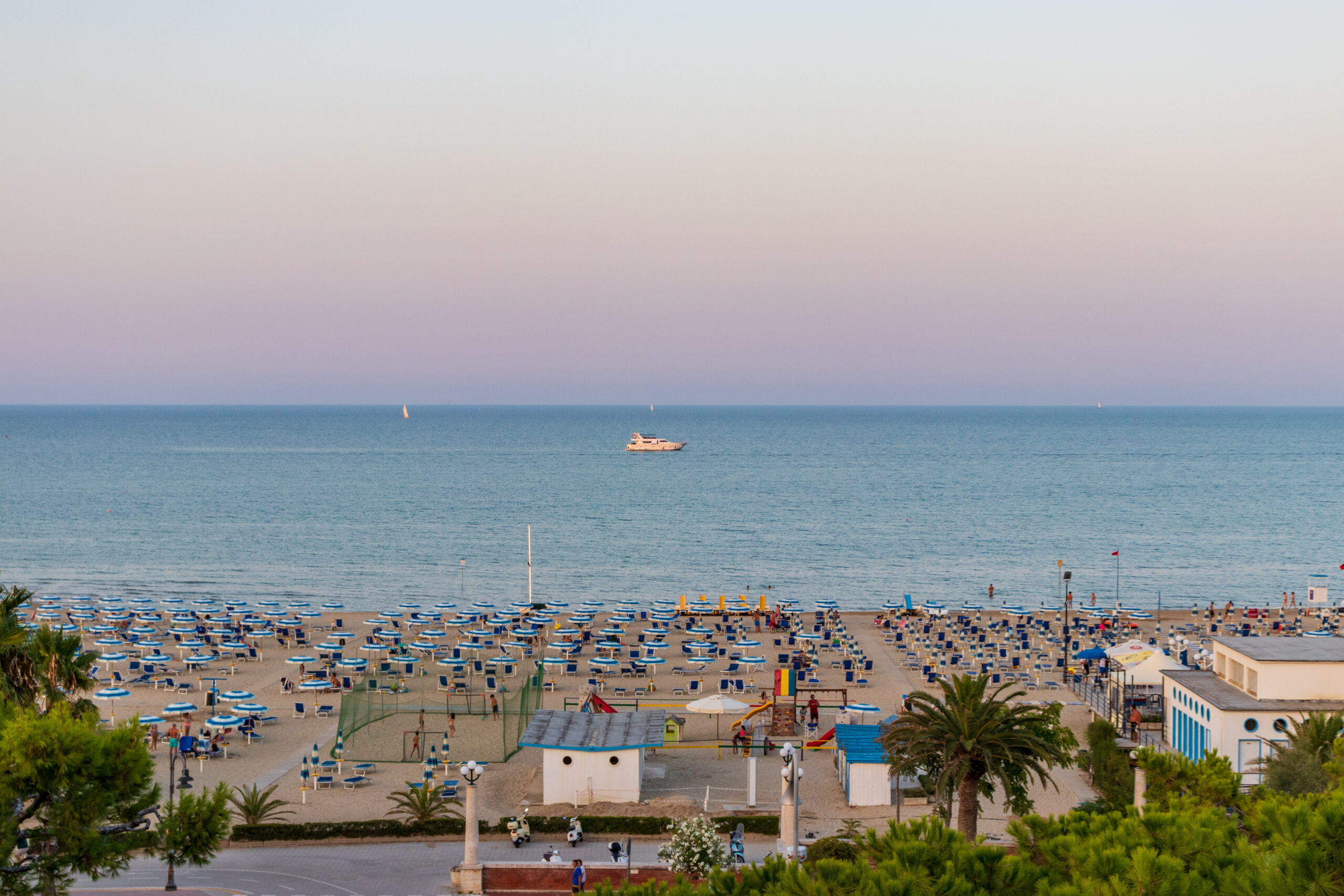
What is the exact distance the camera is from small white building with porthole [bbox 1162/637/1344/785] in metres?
27.4

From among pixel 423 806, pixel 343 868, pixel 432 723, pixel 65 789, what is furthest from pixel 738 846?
Answer: pixel 432 723

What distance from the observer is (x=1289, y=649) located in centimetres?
2909

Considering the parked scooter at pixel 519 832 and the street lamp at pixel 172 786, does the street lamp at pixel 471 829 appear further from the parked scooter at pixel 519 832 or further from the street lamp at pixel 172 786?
the street lamp at pixel 172 786

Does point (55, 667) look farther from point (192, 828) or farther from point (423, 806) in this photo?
point (423, 806)

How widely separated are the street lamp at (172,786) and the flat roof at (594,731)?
7.32 meters

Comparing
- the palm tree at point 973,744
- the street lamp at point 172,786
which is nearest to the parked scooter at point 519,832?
the street lamp at point 172,786

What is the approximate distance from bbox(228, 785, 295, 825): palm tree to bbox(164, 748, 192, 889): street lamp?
118 centimetres

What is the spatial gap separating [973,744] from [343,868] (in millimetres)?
11880

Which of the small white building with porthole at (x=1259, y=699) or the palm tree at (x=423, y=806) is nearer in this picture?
the palm tree at (x=423, y=806)

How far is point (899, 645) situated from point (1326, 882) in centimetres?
3879

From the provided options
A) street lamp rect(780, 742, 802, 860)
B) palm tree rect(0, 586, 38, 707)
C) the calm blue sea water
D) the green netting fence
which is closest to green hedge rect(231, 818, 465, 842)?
the green netting fence

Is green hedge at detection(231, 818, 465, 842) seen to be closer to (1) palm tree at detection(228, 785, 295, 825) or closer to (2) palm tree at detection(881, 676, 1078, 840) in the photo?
(1) palm tree at detection(228, 785, 295, 825)

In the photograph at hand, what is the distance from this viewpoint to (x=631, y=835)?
2511cm

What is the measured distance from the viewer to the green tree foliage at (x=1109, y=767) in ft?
85.0
